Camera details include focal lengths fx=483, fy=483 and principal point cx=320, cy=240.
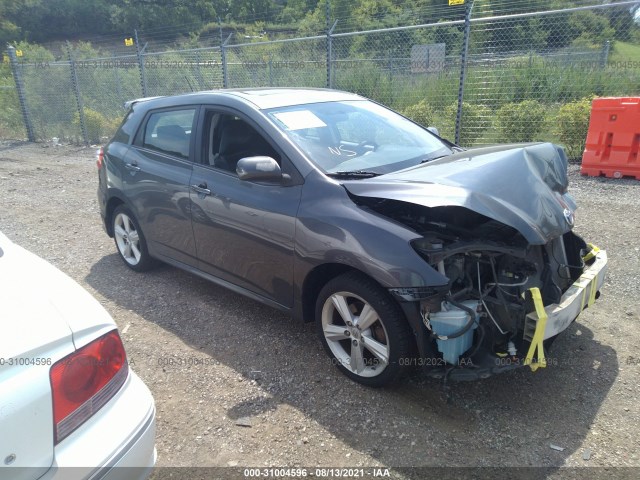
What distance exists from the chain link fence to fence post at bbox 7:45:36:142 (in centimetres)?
3

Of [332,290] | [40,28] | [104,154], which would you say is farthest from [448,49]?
[40,28]

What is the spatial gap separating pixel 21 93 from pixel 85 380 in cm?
1705

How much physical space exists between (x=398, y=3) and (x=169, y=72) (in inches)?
596

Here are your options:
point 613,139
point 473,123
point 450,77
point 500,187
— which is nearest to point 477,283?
point 500,187

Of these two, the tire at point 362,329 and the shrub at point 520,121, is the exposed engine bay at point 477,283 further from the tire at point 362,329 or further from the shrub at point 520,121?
the shrub at point 520,121

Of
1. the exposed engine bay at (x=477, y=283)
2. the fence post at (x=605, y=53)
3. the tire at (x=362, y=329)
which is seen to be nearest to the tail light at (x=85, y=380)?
the tire at (x=362, y=329)

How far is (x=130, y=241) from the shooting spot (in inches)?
Result: 191

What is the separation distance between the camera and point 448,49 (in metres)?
13.7

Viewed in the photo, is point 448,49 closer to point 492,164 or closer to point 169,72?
point 169,72

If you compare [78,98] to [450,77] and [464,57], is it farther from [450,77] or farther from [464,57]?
[464,57]

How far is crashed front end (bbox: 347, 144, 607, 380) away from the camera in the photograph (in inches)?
102

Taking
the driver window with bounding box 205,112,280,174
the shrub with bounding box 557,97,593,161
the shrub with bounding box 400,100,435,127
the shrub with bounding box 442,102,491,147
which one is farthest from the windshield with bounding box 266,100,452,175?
the shrub with bounding box 400,100,435,127

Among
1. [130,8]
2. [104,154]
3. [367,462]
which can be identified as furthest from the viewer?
[130,8]

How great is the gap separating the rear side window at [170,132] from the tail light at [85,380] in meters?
2.42
